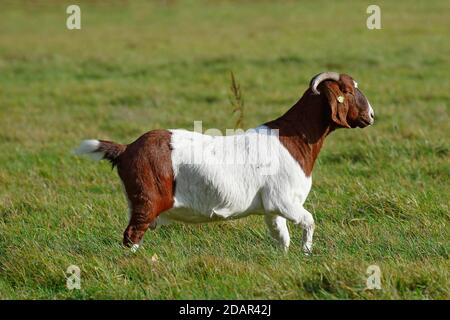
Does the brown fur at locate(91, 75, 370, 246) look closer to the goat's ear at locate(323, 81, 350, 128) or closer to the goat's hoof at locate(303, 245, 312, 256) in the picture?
the goat's ear at locate(323, 81, 350, 128)

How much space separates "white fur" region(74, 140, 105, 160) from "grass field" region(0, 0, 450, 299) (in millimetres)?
784

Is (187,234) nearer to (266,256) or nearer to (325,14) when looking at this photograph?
(266,256)

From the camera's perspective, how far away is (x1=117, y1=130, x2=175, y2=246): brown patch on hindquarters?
6145 mm

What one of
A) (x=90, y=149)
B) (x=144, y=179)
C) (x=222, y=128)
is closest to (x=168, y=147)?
(x=144, y=179)

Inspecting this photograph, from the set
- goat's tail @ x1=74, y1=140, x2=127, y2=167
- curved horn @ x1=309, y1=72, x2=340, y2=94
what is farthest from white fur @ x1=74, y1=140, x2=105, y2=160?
curved horn @ x1=309, y1=72, x2=340, y2=94

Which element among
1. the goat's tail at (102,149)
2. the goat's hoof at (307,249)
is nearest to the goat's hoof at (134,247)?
the goat's tail at (102,149)

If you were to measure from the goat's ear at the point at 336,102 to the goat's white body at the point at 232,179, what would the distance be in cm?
51

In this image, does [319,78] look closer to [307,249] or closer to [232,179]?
[232,179]

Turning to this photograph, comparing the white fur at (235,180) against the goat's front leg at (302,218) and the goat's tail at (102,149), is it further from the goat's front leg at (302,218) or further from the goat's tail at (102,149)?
the goat's tail at (102,149)

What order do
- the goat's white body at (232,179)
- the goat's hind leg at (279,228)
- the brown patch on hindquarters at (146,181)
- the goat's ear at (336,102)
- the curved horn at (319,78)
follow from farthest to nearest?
the goat's hind leg at (279,228)
the goat's ear at (336,102)
the curved horn at (319,78)
the goat's white body at (232,179)
the brown patch on hindquarters at (146,181)

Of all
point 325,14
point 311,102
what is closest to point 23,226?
point 311,102

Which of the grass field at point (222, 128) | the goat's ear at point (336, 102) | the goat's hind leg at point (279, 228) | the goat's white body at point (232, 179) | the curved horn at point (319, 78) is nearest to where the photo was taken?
the grass field at point (222, 128)

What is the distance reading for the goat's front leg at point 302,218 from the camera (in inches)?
252
